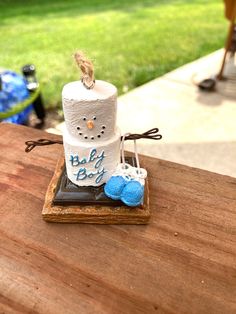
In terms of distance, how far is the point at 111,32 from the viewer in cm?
366

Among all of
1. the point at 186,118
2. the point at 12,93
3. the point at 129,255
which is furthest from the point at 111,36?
the point at 129,255

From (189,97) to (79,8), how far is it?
301 cm

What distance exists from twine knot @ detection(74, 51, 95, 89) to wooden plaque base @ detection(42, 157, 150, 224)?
292mm

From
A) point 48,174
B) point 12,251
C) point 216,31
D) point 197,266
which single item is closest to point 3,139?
point 48,174

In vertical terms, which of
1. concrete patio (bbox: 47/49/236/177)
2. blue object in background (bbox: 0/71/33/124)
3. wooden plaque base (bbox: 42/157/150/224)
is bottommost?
concrete patio (bbox: 47/49/236/177)

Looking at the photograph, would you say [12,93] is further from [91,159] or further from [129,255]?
[129,255]

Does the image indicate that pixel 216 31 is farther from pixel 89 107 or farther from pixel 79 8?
pixel 89 107

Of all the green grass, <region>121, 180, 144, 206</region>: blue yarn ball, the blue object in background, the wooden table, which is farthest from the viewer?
the green grass

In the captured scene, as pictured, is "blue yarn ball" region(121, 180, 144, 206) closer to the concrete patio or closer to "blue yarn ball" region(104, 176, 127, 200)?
"blue yarn ball" region(104, 176, 127, 200)

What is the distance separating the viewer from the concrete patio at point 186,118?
1.83 m

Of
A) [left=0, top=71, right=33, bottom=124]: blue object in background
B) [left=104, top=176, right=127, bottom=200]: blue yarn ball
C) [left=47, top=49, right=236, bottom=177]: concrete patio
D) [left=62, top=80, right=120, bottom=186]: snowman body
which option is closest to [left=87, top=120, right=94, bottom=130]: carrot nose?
[left=62, top=80, right=120, bottom=186]: snowman body

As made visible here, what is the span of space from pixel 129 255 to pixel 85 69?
42 centimetres

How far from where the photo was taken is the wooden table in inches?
26.5

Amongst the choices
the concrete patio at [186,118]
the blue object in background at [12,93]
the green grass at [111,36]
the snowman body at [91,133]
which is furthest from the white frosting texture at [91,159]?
the green grass at [111,36]
